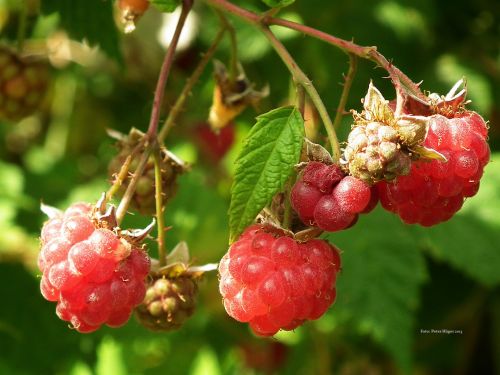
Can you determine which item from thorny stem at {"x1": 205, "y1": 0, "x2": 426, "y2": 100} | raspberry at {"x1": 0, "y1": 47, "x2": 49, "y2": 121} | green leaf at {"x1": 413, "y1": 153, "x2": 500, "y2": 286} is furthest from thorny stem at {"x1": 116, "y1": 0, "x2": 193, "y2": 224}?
green leaf at {"x1": 413, "y1": 153, "x2": 500, "y2": 286}

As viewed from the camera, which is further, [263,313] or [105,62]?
[105,62]

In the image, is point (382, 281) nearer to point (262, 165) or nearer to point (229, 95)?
point (229, 95)

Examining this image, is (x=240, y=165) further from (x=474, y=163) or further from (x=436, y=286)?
(x=436, y=286)

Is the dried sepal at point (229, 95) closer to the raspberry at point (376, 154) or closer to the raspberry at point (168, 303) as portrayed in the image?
the raspberry at point (168, 303)

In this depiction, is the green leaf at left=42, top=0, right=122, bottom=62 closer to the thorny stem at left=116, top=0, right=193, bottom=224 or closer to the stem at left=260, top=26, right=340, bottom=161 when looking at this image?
the thorny stem at left=116, top=0, right=193, bottom=224

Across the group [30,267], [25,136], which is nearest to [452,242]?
[30,267]

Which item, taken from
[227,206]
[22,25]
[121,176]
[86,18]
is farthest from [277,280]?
[227,206]
